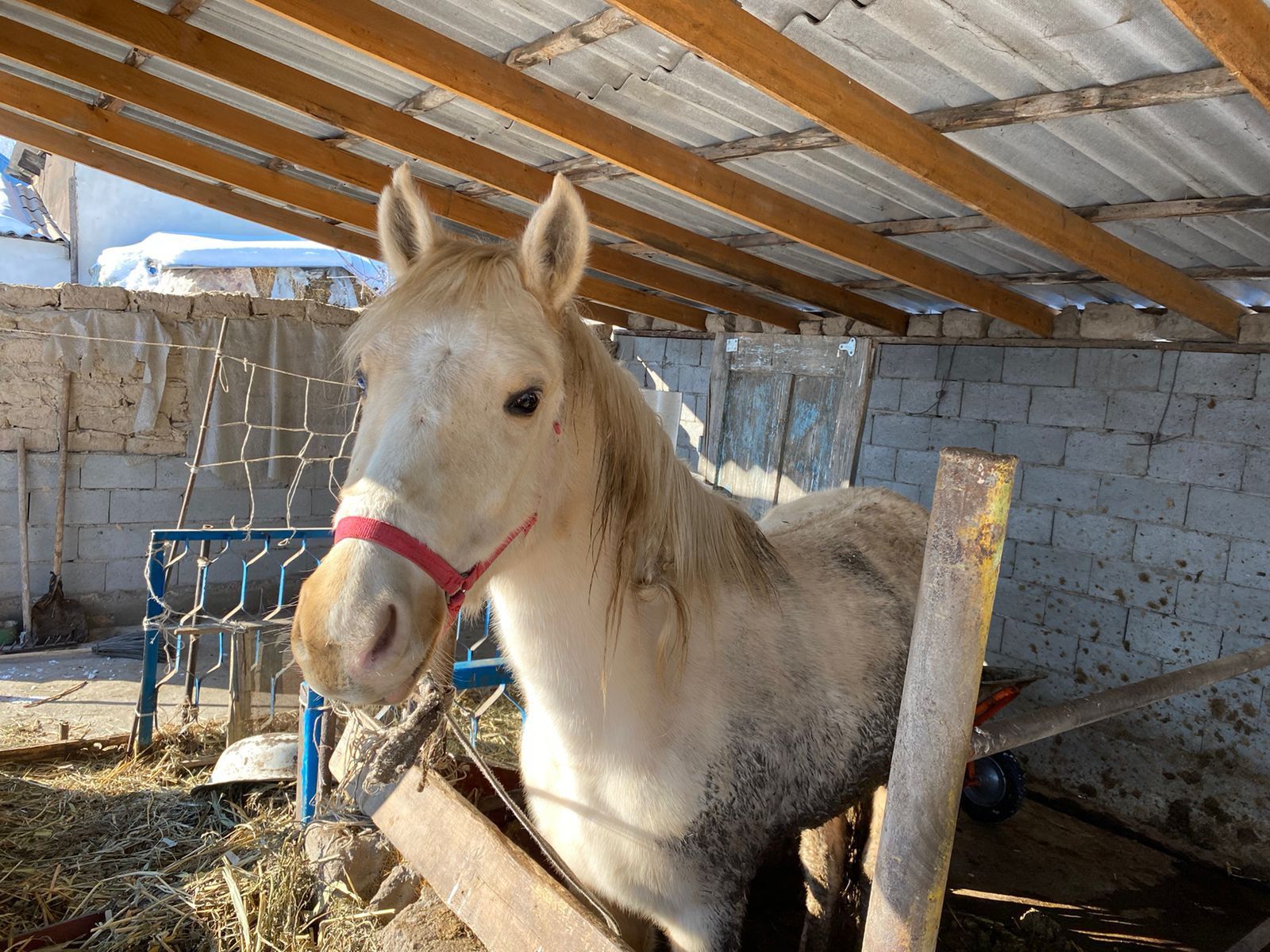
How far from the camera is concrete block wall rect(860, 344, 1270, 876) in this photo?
3.72 m

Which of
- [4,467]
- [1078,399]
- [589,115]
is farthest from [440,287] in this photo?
[4,467]

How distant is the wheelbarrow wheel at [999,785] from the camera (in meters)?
3.68

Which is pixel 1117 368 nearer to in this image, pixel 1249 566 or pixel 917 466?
pixel 1249 566

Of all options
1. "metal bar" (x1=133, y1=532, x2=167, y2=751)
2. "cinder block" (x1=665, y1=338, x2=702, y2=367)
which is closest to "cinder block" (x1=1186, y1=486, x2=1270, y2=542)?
"cinder block" (x1=665, y1=338, x2=702, y2=367)

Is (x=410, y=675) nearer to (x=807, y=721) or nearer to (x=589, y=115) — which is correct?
(x=807, y=721)

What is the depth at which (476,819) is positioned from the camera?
1.65 m

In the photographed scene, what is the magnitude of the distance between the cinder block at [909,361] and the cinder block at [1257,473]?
1.74m

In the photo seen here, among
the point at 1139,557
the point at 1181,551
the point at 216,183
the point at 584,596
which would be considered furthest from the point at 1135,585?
the point at 216,183

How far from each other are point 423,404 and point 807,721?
1.22m

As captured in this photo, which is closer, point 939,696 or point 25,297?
point 939,696

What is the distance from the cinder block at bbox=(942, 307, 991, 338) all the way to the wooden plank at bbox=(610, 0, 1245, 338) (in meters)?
1.39

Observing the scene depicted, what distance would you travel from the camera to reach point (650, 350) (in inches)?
269

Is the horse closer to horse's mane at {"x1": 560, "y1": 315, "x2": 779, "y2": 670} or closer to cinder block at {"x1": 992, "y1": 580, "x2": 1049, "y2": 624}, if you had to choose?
horse's mane at {"x1": 560, "y1": 315, "x2": 779, "y2": 670}

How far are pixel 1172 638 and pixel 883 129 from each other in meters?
3.32
